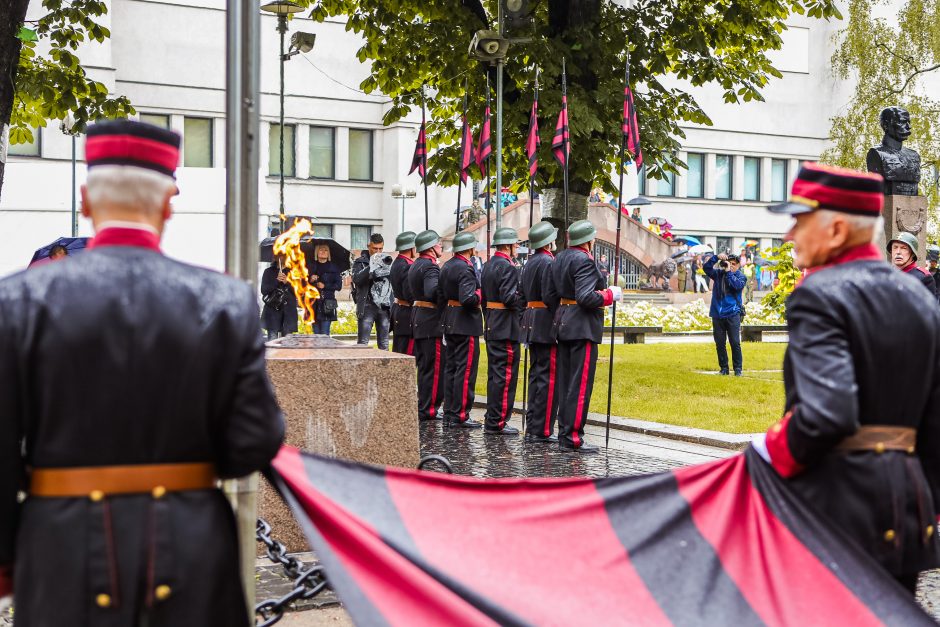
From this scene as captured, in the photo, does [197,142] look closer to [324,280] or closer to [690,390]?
[324,280]

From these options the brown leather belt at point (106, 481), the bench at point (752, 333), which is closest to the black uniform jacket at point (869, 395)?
the brown leather belt at point (106, 481)

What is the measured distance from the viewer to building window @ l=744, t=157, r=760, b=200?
57.4 meters

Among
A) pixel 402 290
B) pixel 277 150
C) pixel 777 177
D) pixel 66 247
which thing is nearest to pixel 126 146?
pixel 66 247

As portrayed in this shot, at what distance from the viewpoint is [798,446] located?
393 cm

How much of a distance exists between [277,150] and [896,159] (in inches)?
1250

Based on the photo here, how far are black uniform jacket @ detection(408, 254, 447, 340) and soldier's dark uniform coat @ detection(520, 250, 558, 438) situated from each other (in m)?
1.80

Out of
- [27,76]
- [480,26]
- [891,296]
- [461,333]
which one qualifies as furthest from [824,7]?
[891,296]

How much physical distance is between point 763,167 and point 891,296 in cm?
5509

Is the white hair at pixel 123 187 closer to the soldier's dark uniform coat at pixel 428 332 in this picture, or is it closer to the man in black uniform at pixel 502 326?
the man in black uniform at pixel 502 326

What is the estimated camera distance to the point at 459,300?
13.7 metres

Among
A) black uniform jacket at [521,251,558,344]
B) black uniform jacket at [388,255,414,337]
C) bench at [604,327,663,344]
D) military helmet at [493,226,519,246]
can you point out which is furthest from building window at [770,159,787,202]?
black uniform jacket at [521,251,558,344]

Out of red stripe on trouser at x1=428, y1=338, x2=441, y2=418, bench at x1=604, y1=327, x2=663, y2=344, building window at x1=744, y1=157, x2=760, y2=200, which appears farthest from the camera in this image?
building window at x1=744, y1=157, x2=760, y2=200

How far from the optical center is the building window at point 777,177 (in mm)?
57656

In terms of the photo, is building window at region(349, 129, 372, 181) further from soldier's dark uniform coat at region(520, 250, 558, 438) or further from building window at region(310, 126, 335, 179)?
soldier's dark uniform coat at region(520, 250, 558, 438)
